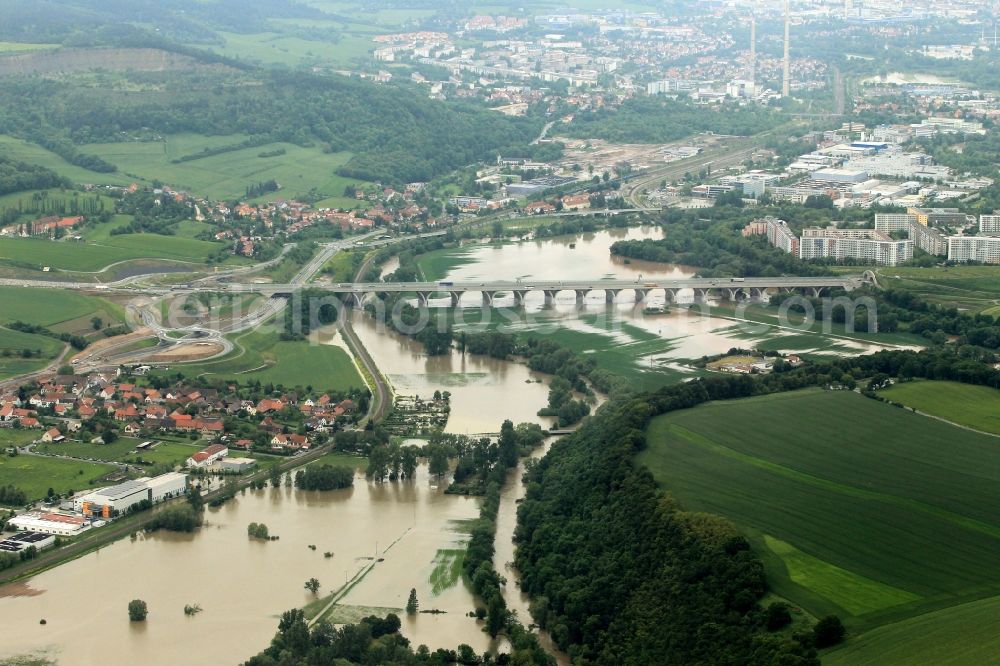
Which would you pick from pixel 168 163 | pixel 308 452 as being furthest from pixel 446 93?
pixel 308 452

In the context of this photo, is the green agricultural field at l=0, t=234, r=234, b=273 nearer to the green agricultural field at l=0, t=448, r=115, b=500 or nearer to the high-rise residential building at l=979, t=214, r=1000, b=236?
the green agricultural field at l=0, t=448, r=115, b=500

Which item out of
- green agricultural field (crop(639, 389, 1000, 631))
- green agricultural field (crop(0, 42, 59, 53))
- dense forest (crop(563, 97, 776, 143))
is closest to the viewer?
green agricultural field (crop(639, 389, 1000, 631))

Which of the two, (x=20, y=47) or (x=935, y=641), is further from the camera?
(x=20, y=47)

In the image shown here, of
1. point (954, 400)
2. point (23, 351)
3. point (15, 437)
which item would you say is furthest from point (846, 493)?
point (23, 351)

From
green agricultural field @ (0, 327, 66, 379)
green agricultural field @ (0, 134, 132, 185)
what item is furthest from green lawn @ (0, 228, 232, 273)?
green agricultural field @ (0, 134, 132, 185)

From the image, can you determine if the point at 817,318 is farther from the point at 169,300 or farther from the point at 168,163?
the point at 168,163

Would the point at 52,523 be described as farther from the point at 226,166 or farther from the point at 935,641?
the point at 226,166
